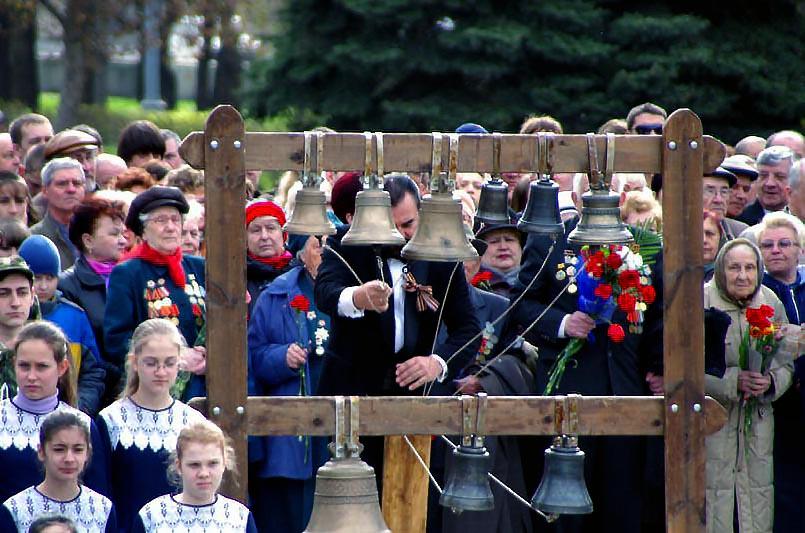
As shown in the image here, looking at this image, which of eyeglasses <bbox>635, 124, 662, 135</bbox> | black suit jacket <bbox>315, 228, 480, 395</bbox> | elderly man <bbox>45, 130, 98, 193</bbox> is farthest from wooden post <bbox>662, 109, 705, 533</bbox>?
elderly man <bbox>45, 130, 98, 193</bbox>

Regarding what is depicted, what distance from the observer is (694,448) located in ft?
17.2

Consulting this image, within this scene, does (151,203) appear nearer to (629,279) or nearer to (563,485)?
(629,279)

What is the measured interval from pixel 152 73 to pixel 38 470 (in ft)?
110

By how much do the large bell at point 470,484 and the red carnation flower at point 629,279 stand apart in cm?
167

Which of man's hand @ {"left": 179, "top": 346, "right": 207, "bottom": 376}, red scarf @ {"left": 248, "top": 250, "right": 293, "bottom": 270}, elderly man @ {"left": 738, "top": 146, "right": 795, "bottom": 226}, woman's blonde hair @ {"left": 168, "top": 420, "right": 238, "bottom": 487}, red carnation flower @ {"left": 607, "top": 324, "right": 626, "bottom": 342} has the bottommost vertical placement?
woman's blonde hair @ {"left": 168, "top": 420, "right": 238, "bottom": 487}

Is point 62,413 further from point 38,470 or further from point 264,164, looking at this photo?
point 264,164

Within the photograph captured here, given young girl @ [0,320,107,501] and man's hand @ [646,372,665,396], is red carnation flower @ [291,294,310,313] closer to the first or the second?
young girl @ [0,320,107,501]

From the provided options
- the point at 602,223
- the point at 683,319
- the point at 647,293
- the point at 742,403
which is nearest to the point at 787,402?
the point at 742,403

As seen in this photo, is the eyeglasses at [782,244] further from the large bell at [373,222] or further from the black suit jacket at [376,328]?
the large bell at [373,222]

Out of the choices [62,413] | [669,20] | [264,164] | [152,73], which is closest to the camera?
[264,164]

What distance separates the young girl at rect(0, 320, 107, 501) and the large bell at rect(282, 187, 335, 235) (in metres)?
1.18

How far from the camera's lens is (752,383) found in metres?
7.07

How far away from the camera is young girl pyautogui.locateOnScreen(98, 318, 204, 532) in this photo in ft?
18.6

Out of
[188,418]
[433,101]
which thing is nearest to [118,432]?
[188,418]
